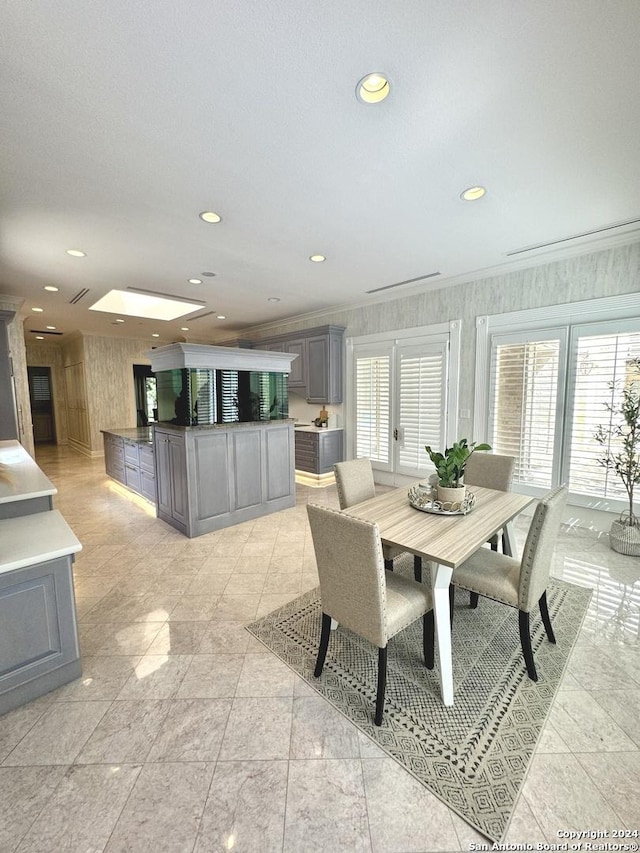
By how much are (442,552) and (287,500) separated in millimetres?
3016

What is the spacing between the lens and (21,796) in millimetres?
1271

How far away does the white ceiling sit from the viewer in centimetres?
129

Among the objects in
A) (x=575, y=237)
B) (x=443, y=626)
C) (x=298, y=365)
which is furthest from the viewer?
(x=298, y=365)

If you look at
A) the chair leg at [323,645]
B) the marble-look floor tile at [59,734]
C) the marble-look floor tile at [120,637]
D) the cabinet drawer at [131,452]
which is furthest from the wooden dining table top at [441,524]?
the cabinet drawer at [131,452]

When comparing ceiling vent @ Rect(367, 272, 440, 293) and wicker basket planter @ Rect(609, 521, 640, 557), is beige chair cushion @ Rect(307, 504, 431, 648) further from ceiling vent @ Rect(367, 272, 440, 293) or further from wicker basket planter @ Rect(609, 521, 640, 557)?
ceiling vent @ Rect(367, 272, 440, 293)

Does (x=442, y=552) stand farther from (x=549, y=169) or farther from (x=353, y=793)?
(x=549, y=169)

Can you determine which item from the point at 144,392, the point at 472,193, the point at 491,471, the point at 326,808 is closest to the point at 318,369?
the point at 491,471

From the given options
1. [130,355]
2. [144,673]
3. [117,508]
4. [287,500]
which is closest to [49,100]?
[144,673]

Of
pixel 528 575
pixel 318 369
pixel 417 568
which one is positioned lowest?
pixel 417 568

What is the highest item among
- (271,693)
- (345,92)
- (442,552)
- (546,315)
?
(345,92)

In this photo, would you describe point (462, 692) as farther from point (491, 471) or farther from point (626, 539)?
point (626, 539)

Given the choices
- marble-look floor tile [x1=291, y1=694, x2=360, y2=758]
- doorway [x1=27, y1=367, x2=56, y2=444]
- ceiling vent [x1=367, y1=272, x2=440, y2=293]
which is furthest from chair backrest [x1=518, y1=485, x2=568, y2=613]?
doorway [x1=27, y1=367, x2=56, y2=444]

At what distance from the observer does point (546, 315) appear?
3.62 meters

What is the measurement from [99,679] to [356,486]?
6.16 ft
